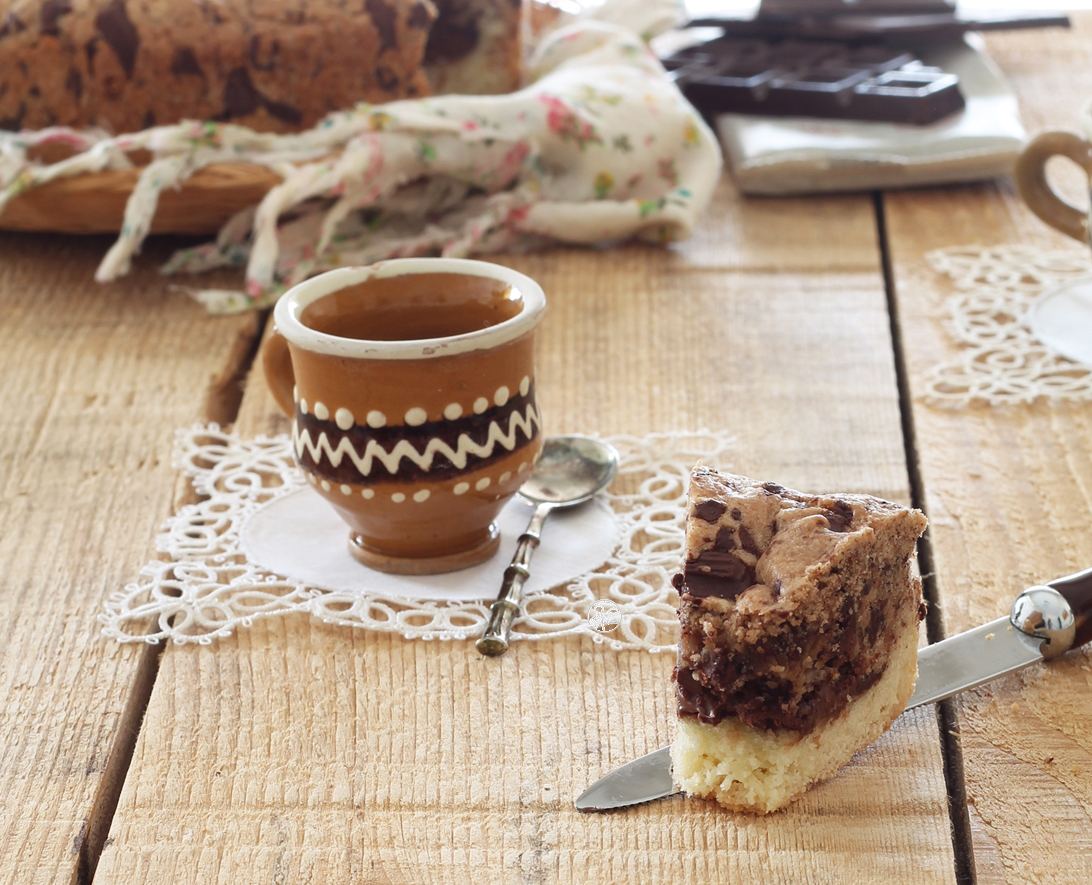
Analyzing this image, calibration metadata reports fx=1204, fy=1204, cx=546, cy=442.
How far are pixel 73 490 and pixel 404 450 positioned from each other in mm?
316

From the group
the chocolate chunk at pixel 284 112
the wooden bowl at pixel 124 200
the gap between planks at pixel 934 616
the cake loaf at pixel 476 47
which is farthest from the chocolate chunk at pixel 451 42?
the gap between planks at pixel 934 616

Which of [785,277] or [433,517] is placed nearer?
[433,517]

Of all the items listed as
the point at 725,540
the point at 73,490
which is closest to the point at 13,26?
the point at 73,490

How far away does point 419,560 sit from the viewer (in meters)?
0.74

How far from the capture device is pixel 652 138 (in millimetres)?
1290

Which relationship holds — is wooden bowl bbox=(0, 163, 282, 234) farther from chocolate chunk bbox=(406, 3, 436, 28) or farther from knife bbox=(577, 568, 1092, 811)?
knife bbox=(577, 568, 1092, 811)

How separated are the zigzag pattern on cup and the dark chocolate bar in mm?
906

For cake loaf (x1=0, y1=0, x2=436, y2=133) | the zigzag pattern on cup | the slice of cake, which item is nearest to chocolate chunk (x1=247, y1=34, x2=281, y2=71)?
cake loaf (x1=0, y1=0, x2=436, y2=133)

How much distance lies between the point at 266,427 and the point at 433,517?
282 millimetres

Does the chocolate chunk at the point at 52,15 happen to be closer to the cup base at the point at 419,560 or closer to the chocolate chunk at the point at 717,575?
the cup base at the point at 419,560

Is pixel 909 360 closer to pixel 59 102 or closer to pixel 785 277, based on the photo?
pixel 785 277

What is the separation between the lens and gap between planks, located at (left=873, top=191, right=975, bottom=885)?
547 millimetres

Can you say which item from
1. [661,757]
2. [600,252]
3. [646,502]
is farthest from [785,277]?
[661,757]

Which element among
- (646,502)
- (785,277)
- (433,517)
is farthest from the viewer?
(785,277)
